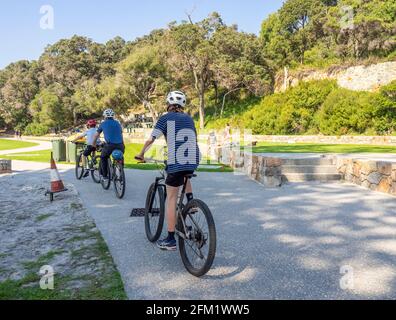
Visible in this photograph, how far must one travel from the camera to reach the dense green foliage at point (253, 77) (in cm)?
2834

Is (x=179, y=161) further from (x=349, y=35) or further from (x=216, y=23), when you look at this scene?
(x=216, y=23)

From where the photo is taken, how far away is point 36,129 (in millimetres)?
63375

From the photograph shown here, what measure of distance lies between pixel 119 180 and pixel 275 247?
14.3 ft

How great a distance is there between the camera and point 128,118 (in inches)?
2498

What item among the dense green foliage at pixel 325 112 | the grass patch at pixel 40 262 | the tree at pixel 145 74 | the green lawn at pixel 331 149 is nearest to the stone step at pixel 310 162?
the green lawn at pixel 331 149

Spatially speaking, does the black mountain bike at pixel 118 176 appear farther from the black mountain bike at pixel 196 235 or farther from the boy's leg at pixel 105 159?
the black mountain bike at pixel 196 235

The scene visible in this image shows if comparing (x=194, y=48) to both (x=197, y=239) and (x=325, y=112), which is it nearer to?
(x=325, y=112)

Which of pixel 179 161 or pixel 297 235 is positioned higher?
pixel 179 161

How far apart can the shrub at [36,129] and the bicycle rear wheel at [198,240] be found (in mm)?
64100

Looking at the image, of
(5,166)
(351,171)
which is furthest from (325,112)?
(5,166)

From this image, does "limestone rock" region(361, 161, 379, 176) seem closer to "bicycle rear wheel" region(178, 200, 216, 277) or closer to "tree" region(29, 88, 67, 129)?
"bicycle rear wheel" region(178, 200, 216, 277)

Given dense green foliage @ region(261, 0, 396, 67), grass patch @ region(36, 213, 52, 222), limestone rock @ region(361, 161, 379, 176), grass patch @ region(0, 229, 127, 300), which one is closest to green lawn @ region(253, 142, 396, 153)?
limestone rock @ region(361, 161, 379, 176)

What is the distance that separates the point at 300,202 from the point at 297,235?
2.36 meters
